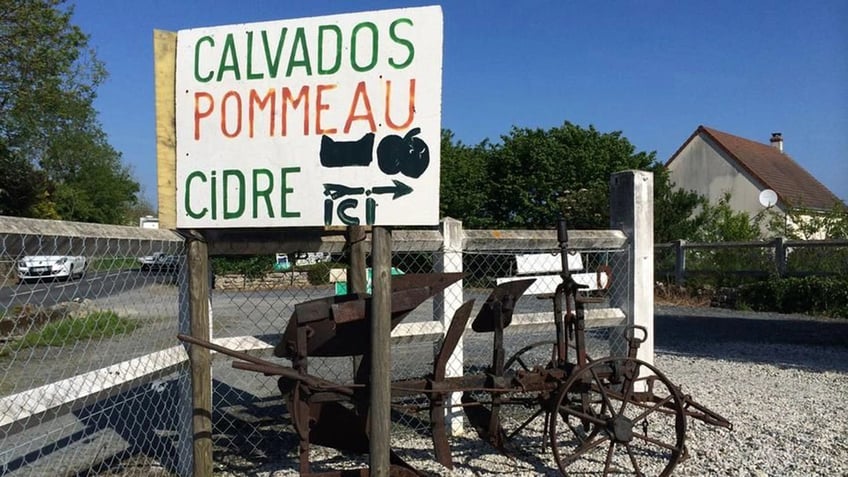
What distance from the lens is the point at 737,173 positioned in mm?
31484

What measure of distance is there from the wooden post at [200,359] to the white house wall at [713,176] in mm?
29606

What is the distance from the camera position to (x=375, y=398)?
3096 mm

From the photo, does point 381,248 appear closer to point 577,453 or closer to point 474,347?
point 577,453

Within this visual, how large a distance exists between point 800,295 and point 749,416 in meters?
10.9

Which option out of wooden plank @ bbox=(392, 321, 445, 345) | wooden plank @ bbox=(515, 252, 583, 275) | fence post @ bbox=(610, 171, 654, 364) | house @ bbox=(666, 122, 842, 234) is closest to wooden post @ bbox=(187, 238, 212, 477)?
wooden plank @ bbox=(392, 321, 445, 345)

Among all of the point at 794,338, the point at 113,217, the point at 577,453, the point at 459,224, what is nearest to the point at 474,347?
the point at 459,224

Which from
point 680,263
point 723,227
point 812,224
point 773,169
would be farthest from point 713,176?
point 680,263

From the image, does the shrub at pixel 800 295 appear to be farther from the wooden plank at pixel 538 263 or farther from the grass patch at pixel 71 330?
the grass patch at pixel 71 330

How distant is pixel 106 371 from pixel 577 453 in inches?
100

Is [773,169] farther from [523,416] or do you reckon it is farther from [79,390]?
[79,390]

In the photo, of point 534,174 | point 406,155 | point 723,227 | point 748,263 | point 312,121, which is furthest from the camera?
point 534,174

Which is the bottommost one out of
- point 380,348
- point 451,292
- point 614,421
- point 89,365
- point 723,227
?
point 614,421

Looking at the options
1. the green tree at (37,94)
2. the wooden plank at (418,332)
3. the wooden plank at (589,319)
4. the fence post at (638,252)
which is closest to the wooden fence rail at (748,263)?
the fence post at (638,252)

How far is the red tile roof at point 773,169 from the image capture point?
30.6 metres
